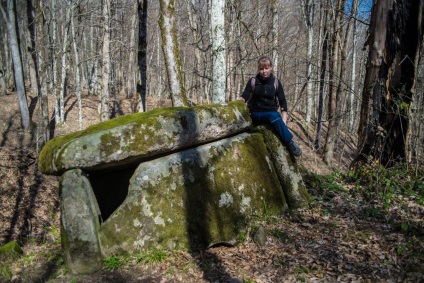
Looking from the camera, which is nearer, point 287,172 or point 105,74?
point 287,172

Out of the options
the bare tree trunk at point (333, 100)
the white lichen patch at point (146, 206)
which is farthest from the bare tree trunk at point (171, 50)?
the bare tree trunk at point (333, 100)

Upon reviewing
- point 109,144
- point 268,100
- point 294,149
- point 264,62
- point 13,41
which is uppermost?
point 13,41

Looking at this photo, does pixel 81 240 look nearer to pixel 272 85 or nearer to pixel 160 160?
pixel 160 160

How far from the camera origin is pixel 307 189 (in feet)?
17.4

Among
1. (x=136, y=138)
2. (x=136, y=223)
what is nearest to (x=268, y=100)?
(x=136, y=138)

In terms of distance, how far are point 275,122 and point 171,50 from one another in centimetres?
394

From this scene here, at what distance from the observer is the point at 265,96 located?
4.94 meters

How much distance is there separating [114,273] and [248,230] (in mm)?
1820

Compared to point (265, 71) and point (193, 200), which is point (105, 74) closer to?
point (265, 71)

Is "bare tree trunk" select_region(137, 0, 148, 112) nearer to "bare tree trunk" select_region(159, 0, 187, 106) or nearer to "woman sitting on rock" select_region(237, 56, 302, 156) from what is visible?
"bare tree trunk" select_region(159, 0, 187, 106)

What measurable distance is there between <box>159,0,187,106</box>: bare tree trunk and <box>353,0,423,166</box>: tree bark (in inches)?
171

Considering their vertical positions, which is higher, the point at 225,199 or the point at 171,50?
the point at 171,50

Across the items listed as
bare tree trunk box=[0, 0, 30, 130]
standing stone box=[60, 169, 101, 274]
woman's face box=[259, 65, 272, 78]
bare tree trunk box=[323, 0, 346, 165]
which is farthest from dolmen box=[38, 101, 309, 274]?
bare tree trunk box=[323, 0, 346, 165]

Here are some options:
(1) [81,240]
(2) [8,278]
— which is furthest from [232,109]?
(2) [8,278]
